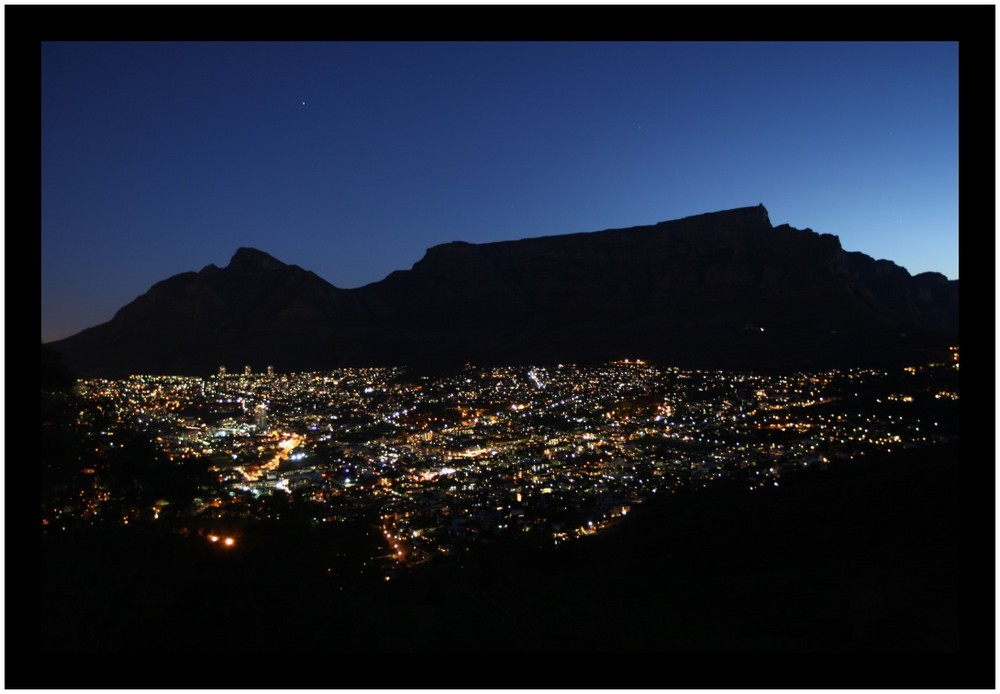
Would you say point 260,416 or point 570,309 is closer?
point 260,416

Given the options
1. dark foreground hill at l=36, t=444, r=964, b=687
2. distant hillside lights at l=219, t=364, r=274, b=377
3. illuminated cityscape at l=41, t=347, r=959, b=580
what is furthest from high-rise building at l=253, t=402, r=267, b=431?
dark foreground hill at l=36, t=444, r=964, b=687

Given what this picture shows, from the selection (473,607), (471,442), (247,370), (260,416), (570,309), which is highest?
(570,309)

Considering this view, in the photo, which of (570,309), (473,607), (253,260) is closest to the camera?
(473,607)

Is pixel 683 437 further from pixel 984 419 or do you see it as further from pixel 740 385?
pixel 984 419

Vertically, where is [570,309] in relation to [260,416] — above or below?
above

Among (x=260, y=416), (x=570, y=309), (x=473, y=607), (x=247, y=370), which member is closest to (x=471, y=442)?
(x=260, y=416)

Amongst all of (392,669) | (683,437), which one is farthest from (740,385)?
(392,669)

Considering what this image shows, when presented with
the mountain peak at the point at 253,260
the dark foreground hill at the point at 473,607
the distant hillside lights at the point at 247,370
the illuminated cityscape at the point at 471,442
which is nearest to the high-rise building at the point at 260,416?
the illuminated cityscape at the point at 471,442

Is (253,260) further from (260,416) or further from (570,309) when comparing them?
(260,416)

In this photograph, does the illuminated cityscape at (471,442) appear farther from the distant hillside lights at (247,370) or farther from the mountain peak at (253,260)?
the mountain peak at (253,260)
